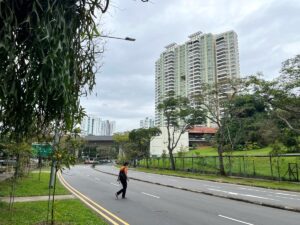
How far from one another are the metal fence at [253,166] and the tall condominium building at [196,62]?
20.3m

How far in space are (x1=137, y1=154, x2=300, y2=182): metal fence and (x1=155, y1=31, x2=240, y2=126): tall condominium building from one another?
66.5 ft

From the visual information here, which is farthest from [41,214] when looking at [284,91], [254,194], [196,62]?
[196,62]

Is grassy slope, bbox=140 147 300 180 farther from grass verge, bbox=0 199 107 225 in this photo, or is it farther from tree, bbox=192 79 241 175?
grass verge, bbox=0 199 107 225

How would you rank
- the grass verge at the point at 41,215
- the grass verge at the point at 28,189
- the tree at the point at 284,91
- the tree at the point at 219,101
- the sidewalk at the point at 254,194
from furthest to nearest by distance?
the tree at the point at 219,101, the tree at the point at 284,91, the grass verge at the point at 28,189, the sidewalk at the point at 254,194, the grass verge at the point at 41,215

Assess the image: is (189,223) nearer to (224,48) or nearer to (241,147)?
(241,147)

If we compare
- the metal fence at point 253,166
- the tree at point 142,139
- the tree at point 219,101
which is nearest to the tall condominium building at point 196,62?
the tree at point 142,139

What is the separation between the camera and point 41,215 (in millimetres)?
10695

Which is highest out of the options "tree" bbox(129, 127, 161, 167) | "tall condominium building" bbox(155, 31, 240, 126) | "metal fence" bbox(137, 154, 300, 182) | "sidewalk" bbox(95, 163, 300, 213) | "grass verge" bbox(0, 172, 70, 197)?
"tall condominium building" bbox(155, 31, 240, 126)

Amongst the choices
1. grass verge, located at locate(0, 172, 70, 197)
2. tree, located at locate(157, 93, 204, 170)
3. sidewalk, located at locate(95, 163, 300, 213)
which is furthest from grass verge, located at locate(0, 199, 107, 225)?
tree, located at locate(157, 93, 204, 170)

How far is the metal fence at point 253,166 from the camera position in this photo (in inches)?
1134

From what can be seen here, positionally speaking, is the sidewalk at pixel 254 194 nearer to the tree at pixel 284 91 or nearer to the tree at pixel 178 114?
the tree at pixel 284 91

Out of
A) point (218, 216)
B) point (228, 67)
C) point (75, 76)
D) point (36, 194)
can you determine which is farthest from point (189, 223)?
point (228, 67)

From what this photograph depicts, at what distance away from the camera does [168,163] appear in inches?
2240

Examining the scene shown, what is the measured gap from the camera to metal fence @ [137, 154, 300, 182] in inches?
1134
